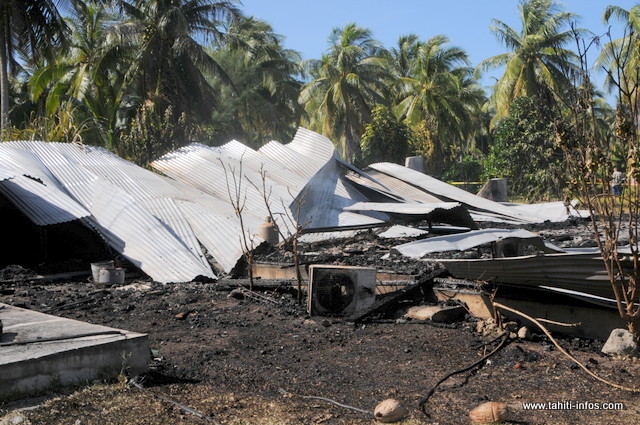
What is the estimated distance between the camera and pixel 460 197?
641 inches

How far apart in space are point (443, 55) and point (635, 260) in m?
31.0

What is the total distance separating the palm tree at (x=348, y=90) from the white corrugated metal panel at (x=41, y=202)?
24.4m

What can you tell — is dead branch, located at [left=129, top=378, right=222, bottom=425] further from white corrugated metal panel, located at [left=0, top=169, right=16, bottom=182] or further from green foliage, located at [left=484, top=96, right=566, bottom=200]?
green foliage, located at [left=484, top=96, right=566, bottom=200]

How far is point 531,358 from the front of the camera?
5.14 metres

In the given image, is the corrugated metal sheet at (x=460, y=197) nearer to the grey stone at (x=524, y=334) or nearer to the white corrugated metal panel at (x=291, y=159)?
the white corrugated metal panel at (x=291, y=159)

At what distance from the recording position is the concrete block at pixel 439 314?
647cm

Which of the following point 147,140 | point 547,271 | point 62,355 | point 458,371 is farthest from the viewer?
point 147,140

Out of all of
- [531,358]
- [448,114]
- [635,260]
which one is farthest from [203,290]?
[448,114]

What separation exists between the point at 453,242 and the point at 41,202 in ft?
22.8

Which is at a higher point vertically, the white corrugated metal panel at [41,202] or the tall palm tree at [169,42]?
the tall palm tree at [169,42]

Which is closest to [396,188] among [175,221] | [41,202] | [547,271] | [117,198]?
[175,221]

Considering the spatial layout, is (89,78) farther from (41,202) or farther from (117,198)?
(41,202)

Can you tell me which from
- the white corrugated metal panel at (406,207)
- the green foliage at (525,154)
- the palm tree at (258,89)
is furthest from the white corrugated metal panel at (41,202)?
the palm tree at (258,89)

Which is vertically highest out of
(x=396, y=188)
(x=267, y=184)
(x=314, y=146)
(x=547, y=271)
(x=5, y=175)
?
(x=314, y=146)
